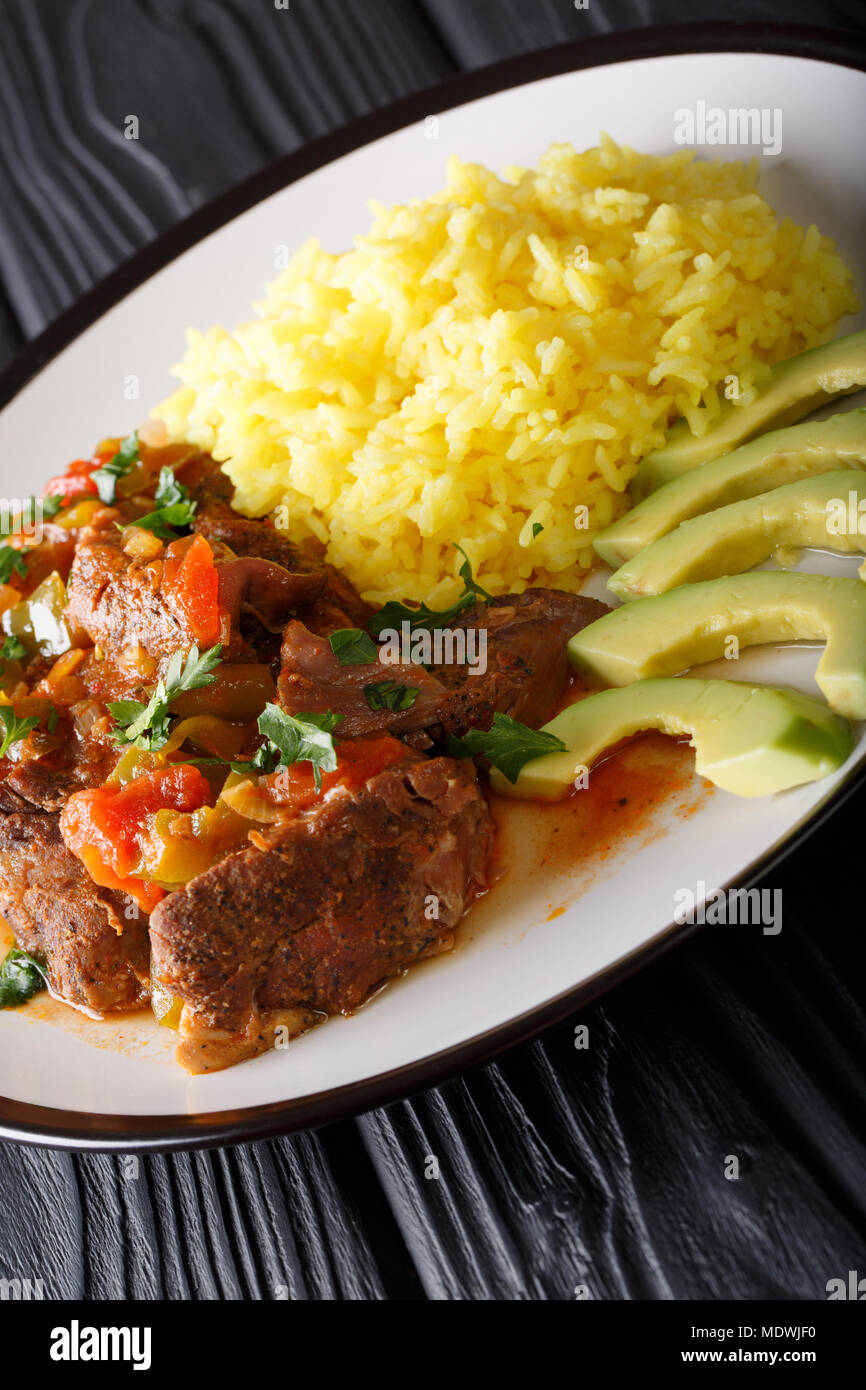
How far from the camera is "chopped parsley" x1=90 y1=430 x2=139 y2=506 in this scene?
16.4 feet

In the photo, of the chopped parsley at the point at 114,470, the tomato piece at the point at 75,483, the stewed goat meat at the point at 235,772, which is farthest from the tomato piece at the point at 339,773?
the tomato piece at the point at 75,483

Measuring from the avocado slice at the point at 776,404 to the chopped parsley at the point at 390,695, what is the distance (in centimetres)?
135

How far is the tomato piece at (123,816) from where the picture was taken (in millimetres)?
3613

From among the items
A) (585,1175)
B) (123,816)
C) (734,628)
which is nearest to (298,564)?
(123,816)

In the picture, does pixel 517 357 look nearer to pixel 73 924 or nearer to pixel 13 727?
pixel 13 727

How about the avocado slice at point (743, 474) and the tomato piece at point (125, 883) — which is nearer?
the tomato piece at point (125, 883)

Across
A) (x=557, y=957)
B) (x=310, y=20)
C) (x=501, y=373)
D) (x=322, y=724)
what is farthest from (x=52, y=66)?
(x=557, y=957)

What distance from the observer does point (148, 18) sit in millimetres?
7945

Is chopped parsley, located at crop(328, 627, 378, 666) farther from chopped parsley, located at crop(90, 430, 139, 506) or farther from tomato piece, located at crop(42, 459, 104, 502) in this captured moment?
tomato piece, located at crop(42, 459, 104, 502)

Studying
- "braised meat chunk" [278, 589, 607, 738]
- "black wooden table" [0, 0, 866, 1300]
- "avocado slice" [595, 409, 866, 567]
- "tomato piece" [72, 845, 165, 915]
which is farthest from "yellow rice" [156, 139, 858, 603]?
"black wooden table" [0, 0, 866, 1300]

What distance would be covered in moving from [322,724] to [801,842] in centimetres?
138

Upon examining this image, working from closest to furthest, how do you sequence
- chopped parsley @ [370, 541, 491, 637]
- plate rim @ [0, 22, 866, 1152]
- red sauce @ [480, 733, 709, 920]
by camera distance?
plate rim @ [0, 22, 866, 1152] < red sauce @ [480, 733, 709, 920] < chopped parsley @ [370, 541, 491, 637]

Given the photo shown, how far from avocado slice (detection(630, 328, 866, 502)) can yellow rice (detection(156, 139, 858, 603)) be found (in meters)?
0.06

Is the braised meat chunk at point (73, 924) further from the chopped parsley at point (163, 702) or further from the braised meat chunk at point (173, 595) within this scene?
the braised meat chunk at point (173, 595)
